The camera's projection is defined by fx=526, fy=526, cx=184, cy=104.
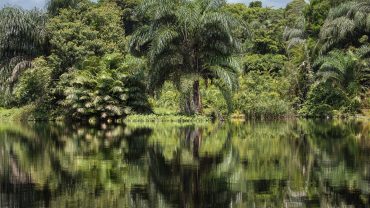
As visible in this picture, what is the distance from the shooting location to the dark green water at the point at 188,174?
23.3 ft

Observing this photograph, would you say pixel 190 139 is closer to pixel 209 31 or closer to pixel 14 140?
pixel 14 140

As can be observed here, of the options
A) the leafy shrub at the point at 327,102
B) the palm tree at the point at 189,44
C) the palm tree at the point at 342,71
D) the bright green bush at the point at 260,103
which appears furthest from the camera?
the leafy shrub at the point at 327,102

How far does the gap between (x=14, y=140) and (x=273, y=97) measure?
17205 mm

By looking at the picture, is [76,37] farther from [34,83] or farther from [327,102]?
[327,102]

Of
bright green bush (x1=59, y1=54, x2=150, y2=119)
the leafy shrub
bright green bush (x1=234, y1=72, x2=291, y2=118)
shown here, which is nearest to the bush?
the leafy shrub

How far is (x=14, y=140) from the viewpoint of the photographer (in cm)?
1712

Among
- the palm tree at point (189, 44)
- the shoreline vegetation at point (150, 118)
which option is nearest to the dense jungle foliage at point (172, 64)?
the palm tree at point (189, 44)

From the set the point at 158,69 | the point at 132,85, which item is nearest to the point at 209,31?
the point at 158,69

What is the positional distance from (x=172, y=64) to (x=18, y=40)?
10758mm

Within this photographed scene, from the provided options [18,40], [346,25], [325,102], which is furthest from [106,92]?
[346,25]

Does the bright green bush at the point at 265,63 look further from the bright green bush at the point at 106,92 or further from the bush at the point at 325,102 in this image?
the bright green bush at the point at 106,92

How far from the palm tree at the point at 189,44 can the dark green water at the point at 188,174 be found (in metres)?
9.58

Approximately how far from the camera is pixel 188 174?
29.8ft

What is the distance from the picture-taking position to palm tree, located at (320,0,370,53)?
31188 millimetres
